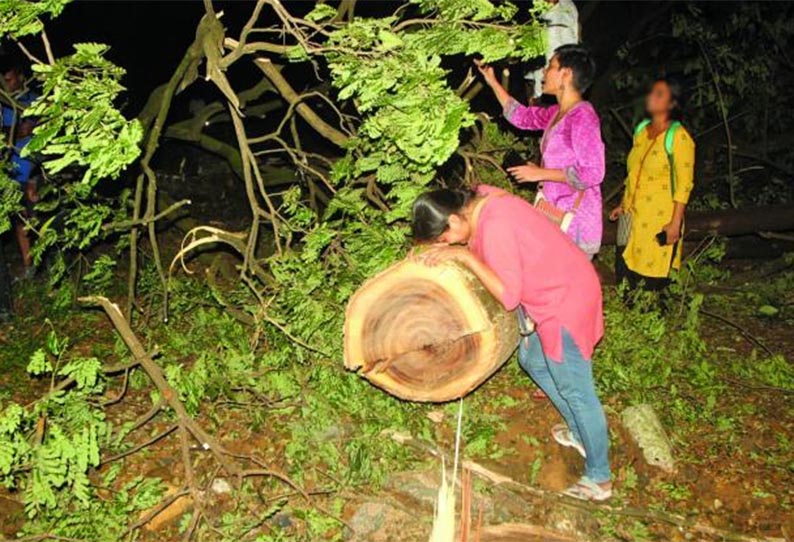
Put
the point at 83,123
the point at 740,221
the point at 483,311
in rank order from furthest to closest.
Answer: the point at 740,221 → the point at 483,311 → the point at 83,123

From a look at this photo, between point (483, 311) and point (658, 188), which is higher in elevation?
point (483, 311)

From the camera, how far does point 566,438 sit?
4047 mm

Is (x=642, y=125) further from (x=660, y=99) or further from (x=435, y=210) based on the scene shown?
(x=435, y=210)

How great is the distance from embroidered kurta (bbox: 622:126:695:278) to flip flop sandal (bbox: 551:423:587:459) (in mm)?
1489

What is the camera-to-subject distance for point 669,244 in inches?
186

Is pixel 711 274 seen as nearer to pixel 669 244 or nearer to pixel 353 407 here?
pixel 669 244

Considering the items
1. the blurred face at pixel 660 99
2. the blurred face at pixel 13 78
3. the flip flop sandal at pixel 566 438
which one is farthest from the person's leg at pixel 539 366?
the blurred face at pixel 13 78

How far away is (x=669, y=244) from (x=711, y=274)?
8.30ft

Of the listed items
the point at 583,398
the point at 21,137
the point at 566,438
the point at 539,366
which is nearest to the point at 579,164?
the point at 539,366

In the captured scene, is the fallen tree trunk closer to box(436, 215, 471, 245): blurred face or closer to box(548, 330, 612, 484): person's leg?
box(548, 330, 612, 484): person's leg

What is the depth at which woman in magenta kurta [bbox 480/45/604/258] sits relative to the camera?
349cm

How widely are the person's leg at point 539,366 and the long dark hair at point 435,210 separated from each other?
37.8 inches

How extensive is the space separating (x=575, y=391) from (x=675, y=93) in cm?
227

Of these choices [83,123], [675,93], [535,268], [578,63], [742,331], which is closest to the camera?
[83,123]
